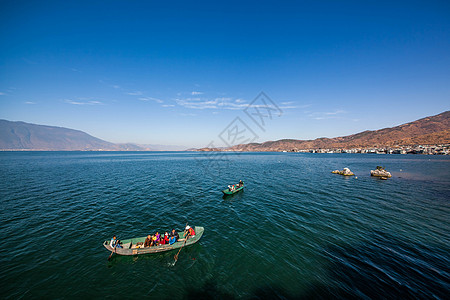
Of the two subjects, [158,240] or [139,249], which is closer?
[139,249]

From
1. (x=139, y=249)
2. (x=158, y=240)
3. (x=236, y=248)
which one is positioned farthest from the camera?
(x=236, y=248)

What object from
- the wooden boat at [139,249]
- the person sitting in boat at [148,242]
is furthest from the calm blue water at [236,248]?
the person sitting in boat at [148,242]

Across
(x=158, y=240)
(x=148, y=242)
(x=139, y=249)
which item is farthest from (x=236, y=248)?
(x=139, y=249)

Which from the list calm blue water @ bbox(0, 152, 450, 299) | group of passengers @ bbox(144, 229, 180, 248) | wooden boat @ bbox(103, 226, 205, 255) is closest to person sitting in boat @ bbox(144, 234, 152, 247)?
group of passengers @ bbox(144, 229, 180, 248)

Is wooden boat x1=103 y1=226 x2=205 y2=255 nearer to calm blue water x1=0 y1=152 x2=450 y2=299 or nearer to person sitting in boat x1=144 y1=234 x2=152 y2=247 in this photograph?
person sitting in boat x1=144 y1=234 x2=152 y2=247

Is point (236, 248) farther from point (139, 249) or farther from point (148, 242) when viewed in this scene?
point (139, 249)

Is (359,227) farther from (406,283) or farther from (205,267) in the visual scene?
(205,267)

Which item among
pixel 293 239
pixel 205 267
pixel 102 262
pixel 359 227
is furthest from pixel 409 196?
pixel 102 262

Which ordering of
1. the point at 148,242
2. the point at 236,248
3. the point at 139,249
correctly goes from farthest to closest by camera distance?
the point at 236,248, the point at 148,242, the point at 139,249

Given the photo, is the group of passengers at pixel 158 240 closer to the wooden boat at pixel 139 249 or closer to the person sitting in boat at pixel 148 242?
the person sitting in boat at pixel 148 242

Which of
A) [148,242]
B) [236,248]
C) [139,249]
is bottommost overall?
[236,248]

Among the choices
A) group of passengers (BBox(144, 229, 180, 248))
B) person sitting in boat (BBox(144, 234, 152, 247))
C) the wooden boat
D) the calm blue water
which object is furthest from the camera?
group of passengers (BBox(144, 229, 180, 248))

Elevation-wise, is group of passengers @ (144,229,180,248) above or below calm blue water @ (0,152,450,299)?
A: above

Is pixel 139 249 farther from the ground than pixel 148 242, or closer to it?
closer to it
